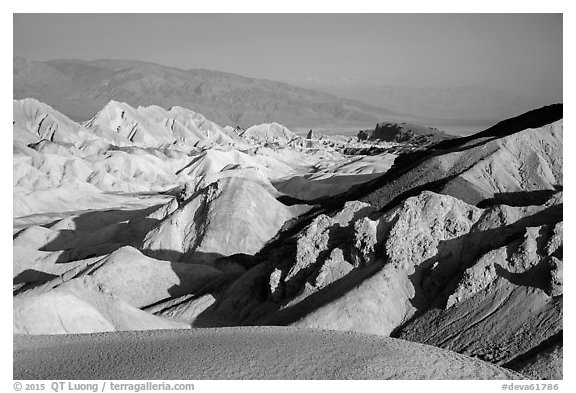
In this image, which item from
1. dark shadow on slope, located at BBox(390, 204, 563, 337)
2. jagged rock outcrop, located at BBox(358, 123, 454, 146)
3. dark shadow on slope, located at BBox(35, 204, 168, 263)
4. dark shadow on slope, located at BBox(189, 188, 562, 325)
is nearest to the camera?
dark shadow on slope, located at BBox(390, 204, 563, 337)

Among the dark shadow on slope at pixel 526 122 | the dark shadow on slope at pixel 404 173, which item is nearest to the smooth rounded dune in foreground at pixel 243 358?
the dark shadow on slope at pixel 404 173

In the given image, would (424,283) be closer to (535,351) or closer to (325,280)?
(325,280)

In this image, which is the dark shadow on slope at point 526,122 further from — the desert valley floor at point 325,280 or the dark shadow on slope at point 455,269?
the dark shadow on slope at point 455,269

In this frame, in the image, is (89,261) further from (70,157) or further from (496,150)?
(70,157)

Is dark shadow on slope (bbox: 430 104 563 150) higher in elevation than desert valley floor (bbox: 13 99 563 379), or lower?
higher

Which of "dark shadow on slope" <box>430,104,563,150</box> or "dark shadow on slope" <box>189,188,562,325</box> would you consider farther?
"dark shadow on slope" <box>430,104,563,150</box>

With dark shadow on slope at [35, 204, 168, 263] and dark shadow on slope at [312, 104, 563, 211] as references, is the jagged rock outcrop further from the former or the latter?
dark shadow on slope at [35, 204, 168, 263]

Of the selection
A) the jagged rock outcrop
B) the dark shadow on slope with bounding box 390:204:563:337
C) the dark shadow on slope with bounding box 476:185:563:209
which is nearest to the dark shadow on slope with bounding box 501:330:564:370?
the dark shadow on slope with bounding box 390:204:563:337

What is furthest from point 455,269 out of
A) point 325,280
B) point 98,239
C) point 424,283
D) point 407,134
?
point 407,134
